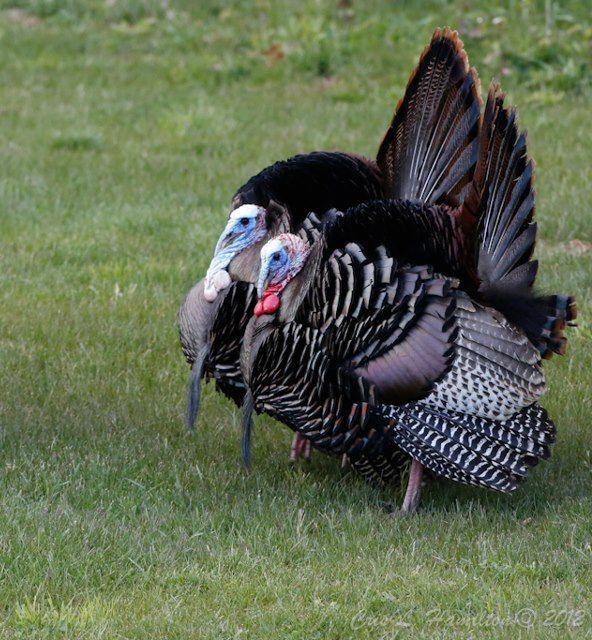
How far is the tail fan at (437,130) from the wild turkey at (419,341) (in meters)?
0.37

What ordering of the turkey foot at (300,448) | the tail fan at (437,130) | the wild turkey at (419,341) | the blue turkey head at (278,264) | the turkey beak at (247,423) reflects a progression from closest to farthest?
the wild turkey at (419,341) < the blue turkey head at (278,264) < the turkey beak at (247,423) < the tail fan at (437,130) < the turkey foot at (300,448)

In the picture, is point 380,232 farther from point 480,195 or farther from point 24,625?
point 24,625

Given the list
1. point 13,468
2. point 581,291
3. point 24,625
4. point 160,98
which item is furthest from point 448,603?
point 160,98

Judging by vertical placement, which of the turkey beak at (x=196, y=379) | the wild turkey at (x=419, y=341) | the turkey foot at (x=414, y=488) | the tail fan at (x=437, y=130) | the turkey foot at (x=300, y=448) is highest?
the tail fan at (x=437, y=130)

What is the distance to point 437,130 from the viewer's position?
16.6ft

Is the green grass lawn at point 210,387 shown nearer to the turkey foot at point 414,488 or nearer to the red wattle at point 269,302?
the turkey foot at point 414,488

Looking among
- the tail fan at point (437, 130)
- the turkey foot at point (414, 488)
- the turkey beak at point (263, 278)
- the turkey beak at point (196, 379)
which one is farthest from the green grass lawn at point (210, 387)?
the tail fan at point (437, 130)

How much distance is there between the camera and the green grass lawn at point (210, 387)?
3.81 metres

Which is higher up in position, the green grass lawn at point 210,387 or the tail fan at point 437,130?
the tail fan at point 437,130

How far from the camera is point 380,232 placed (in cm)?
453

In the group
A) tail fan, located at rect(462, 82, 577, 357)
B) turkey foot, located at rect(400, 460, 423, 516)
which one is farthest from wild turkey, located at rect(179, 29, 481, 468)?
turkey foot, located at rect(400, 460, 423, 516)

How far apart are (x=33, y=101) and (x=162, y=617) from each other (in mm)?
8413

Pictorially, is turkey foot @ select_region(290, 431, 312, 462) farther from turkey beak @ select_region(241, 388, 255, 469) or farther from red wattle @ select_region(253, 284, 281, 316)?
red wattle @ select_region(253, 284, 281, 316)

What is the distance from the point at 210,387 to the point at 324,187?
4.69 feet
